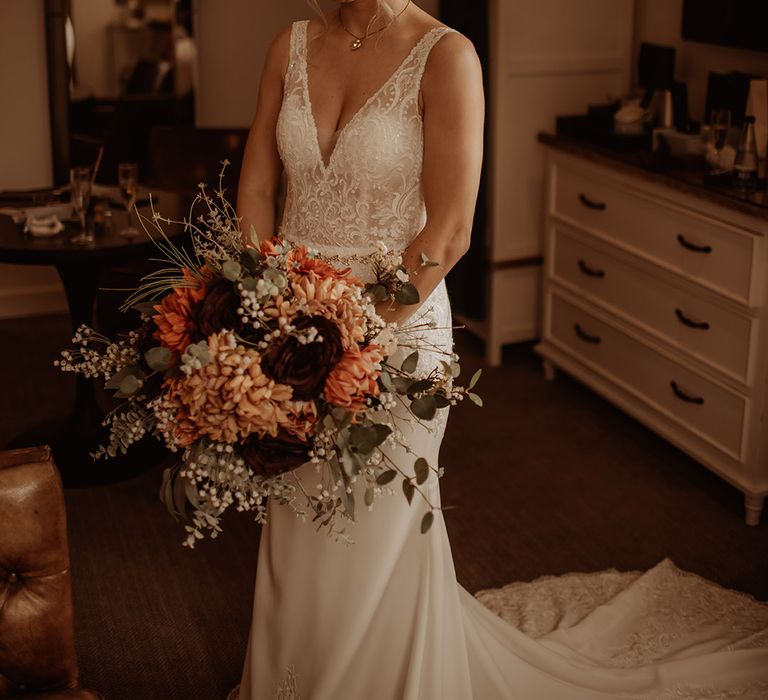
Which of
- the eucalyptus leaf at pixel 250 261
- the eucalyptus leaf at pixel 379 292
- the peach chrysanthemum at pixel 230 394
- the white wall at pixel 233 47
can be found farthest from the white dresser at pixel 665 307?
the peach chrysanthemum at pixel 230 394

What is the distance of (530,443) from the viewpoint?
4.07 meters

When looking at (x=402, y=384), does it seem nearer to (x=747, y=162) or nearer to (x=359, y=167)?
(x=359, y=167)

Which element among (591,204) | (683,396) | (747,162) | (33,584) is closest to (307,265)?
(33,584)

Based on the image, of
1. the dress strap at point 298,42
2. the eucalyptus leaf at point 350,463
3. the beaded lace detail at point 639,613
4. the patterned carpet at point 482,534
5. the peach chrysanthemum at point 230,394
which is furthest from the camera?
the patterned carpet at point 482,534

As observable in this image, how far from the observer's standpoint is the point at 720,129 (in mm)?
3688

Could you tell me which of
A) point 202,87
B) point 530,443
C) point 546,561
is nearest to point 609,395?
point 530,443

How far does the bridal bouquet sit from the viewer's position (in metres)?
1.63

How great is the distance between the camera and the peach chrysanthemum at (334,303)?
1696 millimetres

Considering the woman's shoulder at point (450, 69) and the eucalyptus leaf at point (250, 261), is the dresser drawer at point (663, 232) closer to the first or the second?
the woman's shoulder at point (450, 69)

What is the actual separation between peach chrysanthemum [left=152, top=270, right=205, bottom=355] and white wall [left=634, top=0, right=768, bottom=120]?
299 centimetres

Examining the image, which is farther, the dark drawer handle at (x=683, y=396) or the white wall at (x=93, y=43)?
the white wall at (x=93, y=43)

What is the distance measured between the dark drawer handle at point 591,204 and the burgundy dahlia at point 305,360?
2.61 meters

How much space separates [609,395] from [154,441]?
1.73 m

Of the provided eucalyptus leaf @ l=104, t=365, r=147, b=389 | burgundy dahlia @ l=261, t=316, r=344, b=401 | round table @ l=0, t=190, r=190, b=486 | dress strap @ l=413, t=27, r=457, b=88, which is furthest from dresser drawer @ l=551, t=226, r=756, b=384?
eucalyptus leaf @ l=104, t=365, r=147, b=389
